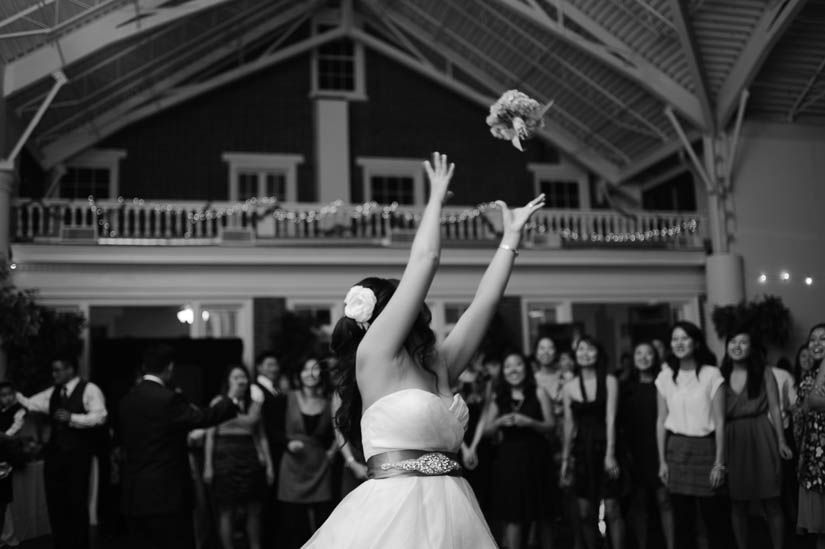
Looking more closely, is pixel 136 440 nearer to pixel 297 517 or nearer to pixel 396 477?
pixel 297 517

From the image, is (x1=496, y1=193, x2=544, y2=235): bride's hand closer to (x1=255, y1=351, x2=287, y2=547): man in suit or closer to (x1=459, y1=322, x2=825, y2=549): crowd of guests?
(x1=459, y1=322, x2=825, y2=549): crowd of guests

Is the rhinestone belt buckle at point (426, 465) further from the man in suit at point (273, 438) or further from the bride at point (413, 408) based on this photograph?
the man in suit at point (273, 438)

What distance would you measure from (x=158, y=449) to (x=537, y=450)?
260cm

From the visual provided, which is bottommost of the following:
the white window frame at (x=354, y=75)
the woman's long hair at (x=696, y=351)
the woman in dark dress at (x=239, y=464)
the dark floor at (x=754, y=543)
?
the dark floor at (x=754, y=543)

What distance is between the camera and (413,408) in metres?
2.18

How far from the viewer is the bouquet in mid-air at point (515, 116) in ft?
8.92

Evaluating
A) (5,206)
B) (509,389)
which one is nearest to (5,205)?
(5,206)

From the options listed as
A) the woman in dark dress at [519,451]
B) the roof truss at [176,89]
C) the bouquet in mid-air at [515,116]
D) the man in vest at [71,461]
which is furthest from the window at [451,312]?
the bouquet in mid-air at [515,116]

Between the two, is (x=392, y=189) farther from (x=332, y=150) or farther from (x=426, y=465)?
(x=426, y=465)

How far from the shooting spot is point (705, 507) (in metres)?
5.56

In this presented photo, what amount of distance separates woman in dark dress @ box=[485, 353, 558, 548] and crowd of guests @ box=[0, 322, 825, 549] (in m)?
0.01

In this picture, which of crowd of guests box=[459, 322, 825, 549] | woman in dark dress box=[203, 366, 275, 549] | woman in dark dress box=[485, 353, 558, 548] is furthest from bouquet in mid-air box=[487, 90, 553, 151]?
woman in dark dress box=[203, 366, 275, 549]

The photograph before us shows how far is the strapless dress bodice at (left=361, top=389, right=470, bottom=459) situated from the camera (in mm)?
2186

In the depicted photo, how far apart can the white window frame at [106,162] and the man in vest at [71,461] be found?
9.27m
